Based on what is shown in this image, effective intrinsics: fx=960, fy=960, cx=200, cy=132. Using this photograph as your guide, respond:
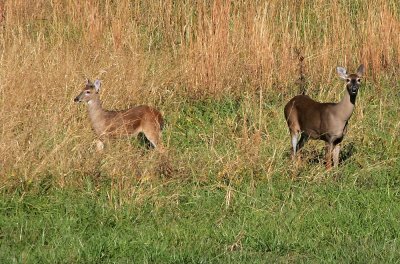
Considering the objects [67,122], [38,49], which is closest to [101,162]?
[67,122]

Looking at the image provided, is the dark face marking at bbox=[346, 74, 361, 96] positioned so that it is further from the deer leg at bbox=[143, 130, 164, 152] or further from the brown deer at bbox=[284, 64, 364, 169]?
the deer leg at bbox=[143, 130, 164, 152]

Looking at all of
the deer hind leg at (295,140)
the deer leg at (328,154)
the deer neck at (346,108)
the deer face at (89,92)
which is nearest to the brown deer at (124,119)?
the deer face at (89,92)

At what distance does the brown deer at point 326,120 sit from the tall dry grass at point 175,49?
1.46 m

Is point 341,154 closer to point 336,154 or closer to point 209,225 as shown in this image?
point 336,154

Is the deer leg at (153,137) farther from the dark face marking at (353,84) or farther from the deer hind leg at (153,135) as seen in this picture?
the dark face marking at (353,84)

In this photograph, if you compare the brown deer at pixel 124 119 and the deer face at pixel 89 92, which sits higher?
the deer face at pixel 89 92

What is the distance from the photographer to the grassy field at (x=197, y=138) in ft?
21.7

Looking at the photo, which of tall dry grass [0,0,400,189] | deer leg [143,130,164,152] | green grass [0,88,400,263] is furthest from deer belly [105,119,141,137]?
green grass [0,88,400,263]

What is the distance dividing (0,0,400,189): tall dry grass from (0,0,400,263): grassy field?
0.07 ft

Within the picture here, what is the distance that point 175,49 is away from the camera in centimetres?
1174

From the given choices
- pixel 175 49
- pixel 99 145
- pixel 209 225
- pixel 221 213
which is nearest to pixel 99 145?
pixel 99 145

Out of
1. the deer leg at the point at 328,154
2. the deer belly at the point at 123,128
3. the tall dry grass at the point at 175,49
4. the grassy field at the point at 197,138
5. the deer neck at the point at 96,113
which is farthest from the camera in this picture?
the tall dry grass at the point at 175,49

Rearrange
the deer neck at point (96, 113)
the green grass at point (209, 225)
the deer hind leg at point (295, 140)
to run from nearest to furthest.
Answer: the green grass at point (209, 225), the deer hind leg at point (295, 140), the deer neck at point (96, 113)

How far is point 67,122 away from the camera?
971 centimetres
